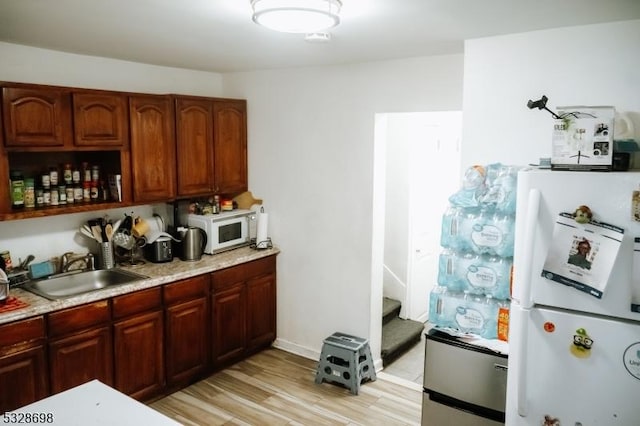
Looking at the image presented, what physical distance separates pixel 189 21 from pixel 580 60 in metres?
2.00

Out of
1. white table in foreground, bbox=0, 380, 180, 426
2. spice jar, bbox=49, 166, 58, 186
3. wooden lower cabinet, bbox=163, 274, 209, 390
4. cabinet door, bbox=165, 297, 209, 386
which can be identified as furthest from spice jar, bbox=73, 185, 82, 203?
white table in foreground, bbox=0, 380, 180, 426

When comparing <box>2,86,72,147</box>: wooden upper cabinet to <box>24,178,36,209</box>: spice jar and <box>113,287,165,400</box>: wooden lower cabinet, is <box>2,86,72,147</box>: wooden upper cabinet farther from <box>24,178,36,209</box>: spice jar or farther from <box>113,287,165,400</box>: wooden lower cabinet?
<box>113,287,165,400</box>: wooden lower cabinet

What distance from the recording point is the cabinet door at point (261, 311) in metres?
4.35

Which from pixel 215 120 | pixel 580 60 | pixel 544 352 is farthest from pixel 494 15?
pixel 215 120

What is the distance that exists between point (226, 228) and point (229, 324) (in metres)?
0.79

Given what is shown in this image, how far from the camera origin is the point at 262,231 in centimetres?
449

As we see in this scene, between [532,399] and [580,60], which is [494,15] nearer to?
[580,60]

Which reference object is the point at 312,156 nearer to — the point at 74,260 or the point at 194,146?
the point at 194,146

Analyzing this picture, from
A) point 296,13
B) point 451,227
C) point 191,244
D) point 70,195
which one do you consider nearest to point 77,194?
point 70,195

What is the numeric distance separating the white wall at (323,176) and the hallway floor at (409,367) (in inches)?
9.7

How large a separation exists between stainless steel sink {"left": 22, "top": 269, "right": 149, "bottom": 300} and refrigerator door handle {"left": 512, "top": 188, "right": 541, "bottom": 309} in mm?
2520

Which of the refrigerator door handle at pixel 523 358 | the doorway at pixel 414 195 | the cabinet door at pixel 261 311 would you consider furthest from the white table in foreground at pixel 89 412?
the doorway at pixel 414 195

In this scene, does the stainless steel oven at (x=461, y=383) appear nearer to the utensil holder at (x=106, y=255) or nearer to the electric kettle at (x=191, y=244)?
the electric kettle at (x=191, y=244)

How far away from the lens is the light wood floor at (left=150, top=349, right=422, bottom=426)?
3.52 metres
